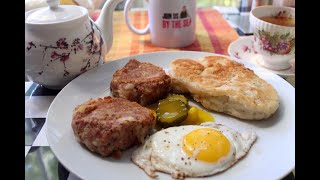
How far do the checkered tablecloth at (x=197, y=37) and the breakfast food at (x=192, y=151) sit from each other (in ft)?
2.96

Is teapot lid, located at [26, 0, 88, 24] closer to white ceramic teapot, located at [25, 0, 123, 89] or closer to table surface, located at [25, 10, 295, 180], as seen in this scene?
white ceramic teapot, located at [25, 0, 123, 89]

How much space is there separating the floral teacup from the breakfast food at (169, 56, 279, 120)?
0.32 meters

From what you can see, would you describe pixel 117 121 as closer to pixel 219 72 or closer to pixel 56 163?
pixel 56 163

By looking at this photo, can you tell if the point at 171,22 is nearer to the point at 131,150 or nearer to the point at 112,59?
the point at 112,59

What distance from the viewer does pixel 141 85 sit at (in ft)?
4.21

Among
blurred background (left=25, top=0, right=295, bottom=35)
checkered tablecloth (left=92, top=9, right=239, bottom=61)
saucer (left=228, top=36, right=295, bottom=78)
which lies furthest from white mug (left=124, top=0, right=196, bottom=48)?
saucer (left=228, top=36, right=295, bottom=78)

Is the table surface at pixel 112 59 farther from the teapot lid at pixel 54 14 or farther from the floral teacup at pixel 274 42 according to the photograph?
the teapot lid at pixel 54 14

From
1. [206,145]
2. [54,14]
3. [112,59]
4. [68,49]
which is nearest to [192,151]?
[206,145]

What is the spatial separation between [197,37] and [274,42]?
2.00ft

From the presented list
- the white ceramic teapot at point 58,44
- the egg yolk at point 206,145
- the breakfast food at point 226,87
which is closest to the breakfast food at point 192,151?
the egg yolk at point 206,145

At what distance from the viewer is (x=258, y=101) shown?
1183 millimetres

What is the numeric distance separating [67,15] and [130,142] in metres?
0.68

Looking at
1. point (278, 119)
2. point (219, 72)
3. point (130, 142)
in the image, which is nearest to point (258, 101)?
point (278, 119)

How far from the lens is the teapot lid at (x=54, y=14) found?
1299mm
